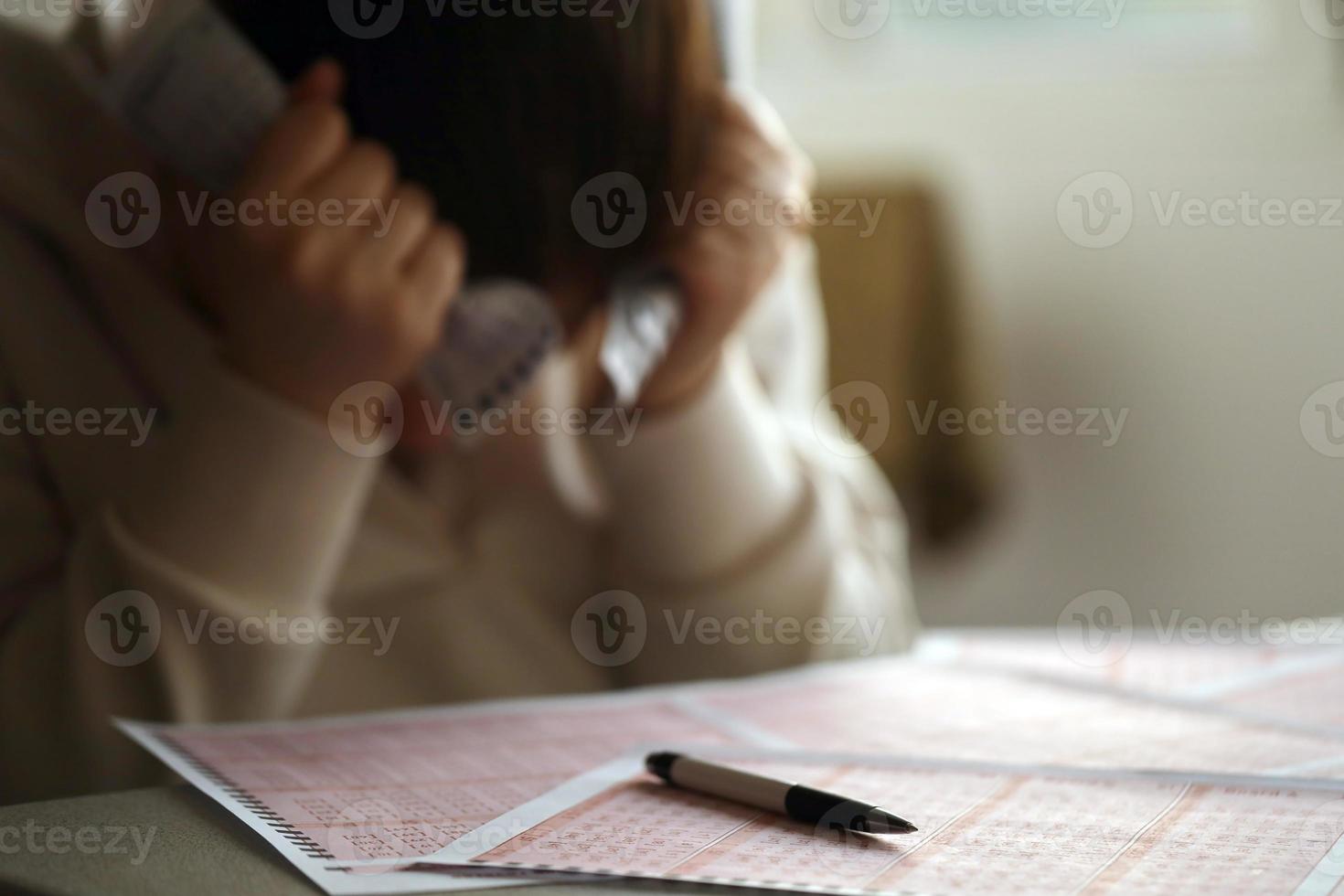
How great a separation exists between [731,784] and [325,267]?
378 millimetres

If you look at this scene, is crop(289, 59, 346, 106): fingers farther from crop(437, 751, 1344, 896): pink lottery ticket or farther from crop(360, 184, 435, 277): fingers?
crop(437, 751, 1344, 896): pink lottery ticket

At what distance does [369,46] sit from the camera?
668mm

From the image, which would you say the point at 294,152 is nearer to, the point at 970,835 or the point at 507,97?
the point at 507,97

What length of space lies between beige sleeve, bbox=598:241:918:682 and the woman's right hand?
241 mm

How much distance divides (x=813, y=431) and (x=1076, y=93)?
0.99m

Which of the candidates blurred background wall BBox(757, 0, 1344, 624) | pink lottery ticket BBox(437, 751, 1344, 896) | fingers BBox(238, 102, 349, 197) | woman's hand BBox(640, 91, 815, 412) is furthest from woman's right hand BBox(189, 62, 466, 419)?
blurred background wall BBox(757, 0, 1344, 624)

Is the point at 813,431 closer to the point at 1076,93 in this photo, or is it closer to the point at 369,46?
the point at 369,46

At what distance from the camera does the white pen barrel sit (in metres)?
0.42

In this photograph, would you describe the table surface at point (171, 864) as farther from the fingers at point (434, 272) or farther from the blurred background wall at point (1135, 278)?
the blurred background wall at point (1135, 278)

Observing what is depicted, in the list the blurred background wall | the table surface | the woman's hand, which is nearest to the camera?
the table surface

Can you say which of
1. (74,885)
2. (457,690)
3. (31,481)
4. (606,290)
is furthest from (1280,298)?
(74,885)

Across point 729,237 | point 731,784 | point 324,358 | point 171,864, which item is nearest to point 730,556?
point 729,237

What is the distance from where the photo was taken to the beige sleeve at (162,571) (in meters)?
0.63

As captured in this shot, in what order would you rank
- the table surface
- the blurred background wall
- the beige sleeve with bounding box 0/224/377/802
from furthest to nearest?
the blurred background wall → the beige sleeve with bounding box 0/224/377/802 → the table surface
